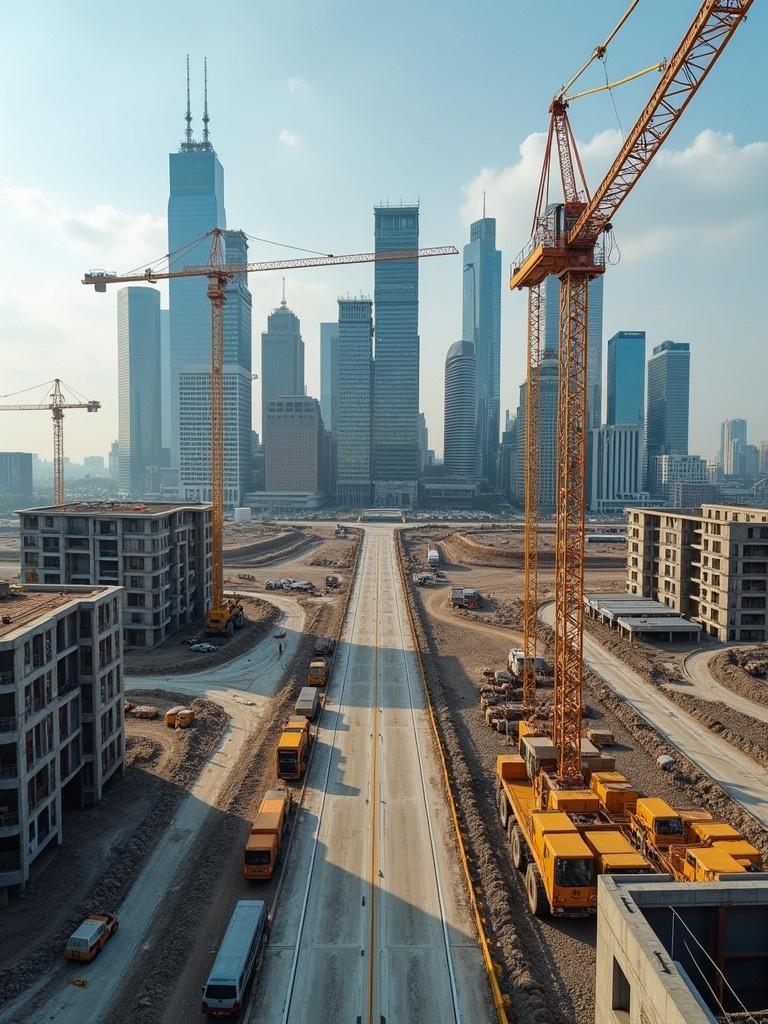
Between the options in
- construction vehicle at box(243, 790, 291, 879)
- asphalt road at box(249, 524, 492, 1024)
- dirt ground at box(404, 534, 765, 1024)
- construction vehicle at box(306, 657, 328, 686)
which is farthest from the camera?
construction vehicle at box(306, 657, 328, 686)

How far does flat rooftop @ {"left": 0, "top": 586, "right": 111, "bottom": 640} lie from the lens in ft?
100

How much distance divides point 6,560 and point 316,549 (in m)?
63.2

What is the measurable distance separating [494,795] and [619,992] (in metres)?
22.6

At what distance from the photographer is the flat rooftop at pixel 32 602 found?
30603 millimetres

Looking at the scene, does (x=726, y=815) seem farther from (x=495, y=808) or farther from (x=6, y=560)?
(x=6, y=560)

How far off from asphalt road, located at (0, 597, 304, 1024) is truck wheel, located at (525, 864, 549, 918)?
48.6ft

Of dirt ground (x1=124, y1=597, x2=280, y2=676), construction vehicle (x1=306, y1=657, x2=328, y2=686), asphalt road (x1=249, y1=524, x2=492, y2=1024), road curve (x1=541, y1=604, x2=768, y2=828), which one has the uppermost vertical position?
construction vehicle (x1=306, y1=657, x2=328, y2=686)

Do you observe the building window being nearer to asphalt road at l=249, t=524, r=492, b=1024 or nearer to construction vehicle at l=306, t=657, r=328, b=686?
asphalt road at l=249, t=524, r=492, b=1024

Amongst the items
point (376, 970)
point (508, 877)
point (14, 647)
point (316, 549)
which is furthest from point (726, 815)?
point (316, 549)

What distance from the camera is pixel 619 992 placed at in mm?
15008

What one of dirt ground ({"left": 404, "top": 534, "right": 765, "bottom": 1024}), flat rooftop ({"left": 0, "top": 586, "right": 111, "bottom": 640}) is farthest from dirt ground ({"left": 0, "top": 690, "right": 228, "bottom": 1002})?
dirt ground ({"left": 404, "top": 534, "right": 765, "bottom": 1024})

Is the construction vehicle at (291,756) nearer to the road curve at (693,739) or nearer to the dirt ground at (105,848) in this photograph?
the dirt ground at (105,848)

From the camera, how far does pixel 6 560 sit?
135 m

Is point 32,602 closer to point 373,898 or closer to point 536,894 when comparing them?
point 373,898
